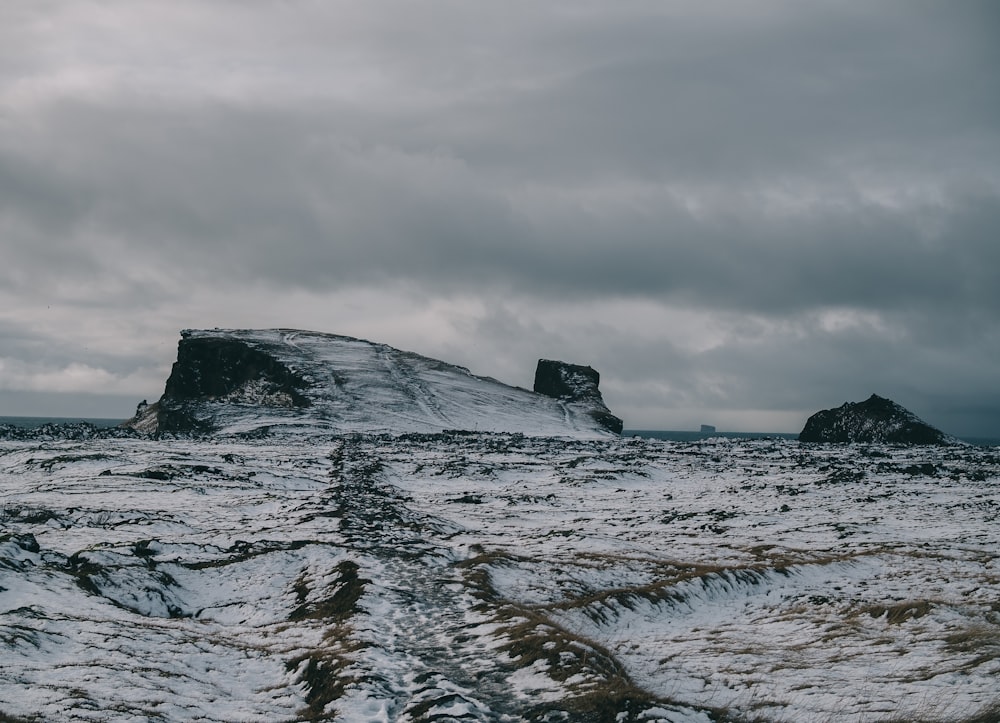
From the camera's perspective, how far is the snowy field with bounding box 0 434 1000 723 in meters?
14.2

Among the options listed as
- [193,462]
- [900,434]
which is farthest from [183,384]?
[900,434]

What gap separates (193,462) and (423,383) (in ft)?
304

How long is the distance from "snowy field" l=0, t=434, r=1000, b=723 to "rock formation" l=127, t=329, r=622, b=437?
7225 centimetres

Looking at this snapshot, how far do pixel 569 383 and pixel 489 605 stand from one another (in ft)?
493

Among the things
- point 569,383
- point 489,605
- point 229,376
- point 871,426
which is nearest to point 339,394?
point 229,376

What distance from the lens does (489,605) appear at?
825 inches

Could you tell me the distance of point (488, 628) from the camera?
18.9 metres

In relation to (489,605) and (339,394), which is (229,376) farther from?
(489,605)

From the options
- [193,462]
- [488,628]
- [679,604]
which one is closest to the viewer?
[488,628]

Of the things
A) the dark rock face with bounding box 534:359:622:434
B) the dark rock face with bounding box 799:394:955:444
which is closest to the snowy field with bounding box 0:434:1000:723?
the dark rock face with bounding box 799:394:955:444

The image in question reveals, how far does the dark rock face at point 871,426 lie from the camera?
107 meters

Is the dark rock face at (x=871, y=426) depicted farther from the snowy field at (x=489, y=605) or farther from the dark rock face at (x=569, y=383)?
the snowy field at (x=489, y=605)

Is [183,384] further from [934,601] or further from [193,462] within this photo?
[934,601]

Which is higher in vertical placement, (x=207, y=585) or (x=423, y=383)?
(x=423, y=383)
